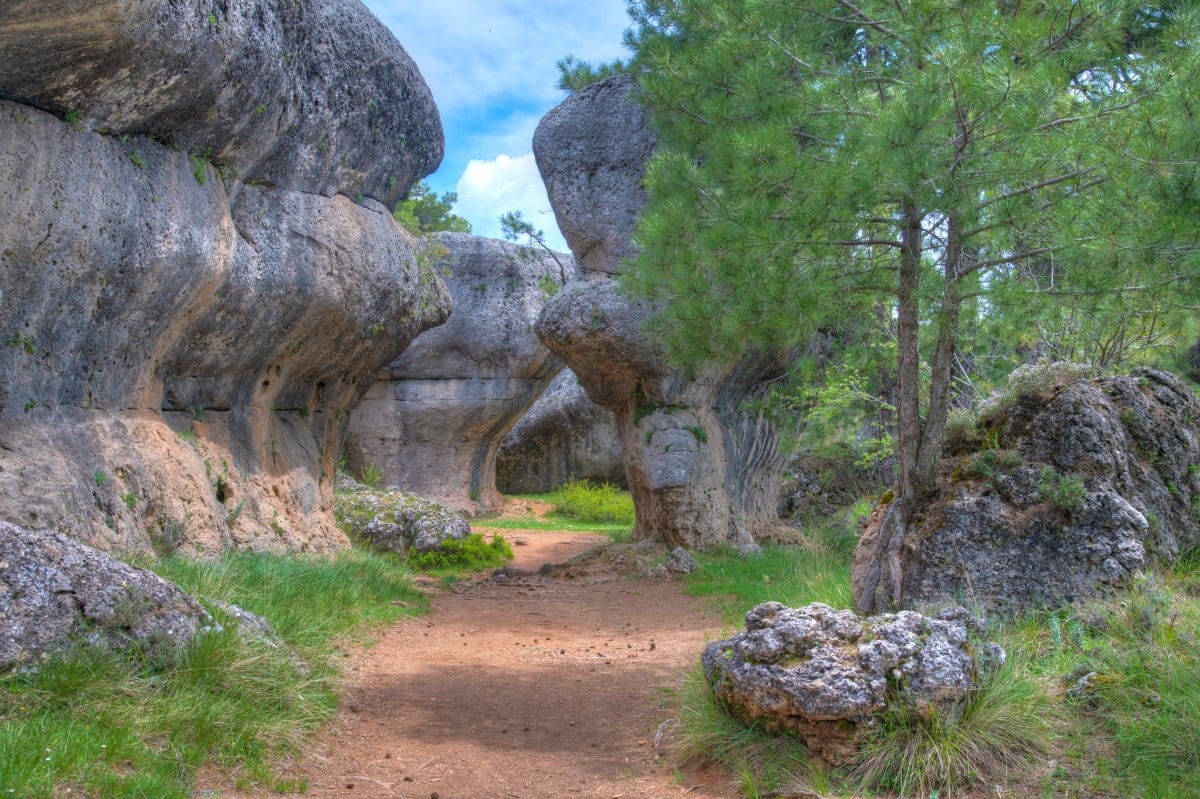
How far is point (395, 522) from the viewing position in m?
14.7

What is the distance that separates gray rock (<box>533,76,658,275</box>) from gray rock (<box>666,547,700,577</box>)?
4.45 metres

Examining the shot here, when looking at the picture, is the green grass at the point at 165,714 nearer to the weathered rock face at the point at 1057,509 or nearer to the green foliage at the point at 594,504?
the weathered rock face at the point at 1057,509

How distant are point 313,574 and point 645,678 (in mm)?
3276

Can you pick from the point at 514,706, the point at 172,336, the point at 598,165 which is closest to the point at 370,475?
the point at 598,165

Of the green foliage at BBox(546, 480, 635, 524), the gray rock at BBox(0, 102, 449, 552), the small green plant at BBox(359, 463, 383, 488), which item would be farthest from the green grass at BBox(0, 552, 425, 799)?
the green foliage at BBox(546, 480, 635, 524)

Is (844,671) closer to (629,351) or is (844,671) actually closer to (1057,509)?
(1057,509)

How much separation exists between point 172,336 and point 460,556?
6.46m

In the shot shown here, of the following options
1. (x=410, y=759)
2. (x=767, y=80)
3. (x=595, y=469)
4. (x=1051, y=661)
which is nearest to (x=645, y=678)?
(x=410, y=759)

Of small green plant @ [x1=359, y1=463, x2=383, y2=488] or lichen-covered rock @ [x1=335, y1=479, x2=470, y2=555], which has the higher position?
small green plant @ [x1=359, y1=463, x2=383, y2=488]

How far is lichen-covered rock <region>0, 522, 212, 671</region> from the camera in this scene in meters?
4.46

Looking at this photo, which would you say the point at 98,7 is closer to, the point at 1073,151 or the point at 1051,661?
the point at 1073,151

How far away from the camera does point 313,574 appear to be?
28.7ft

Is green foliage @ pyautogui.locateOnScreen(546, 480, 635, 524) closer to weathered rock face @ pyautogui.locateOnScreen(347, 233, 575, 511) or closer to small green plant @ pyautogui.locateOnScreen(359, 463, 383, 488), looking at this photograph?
weathered rock face @ pyautogui.locateOnScreen(347, 233, 575, 511)

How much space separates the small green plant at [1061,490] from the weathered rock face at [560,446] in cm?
2101
